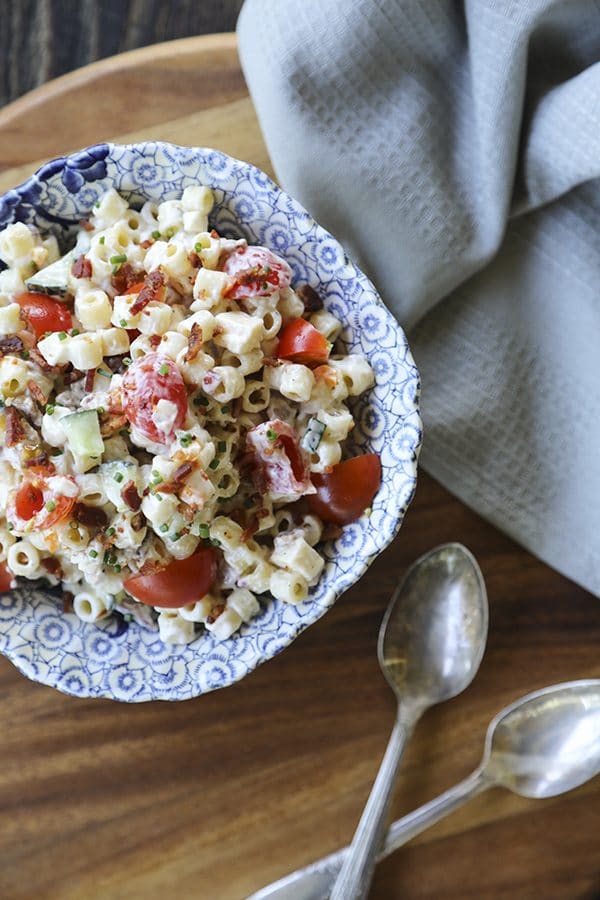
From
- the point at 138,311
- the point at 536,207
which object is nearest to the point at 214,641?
the point at 138,311

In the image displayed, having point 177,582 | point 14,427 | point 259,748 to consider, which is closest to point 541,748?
point 259,748

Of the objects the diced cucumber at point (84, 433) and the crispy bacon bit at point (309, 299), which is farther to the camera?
the crispy bacon bit at point (309, 299)

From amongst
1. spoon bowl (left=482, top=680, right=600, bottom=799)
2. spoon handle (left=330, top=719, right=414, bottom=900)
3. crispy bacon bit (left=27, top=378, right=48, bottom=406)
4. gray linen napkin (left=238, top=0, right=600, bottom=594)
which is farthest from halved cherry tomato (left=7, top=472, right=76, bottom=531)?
spoon bowl (left=482, top=680, right=600, bottom=799)

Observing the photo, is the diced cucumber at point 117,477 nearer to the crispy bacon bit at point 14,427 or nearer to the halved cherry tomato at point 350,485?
the crispy bacon bit at point 14,427

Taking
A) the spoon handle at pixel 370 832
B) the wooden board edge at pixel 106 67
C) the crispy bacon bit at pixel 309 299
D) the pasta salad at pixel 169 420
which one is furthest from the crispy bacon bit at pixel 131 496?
the wooden board edge at pixel 106 67

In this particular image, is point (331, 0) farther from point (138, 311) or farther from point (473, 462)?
point (473, 462)

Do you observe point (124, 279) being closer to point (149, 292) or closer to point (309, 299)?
point (149, 292)

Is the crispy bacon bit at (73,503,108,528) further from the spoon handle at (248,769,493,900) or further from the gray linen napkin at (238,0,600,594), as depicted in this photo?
the spoon handle at (248,769,493,900)
